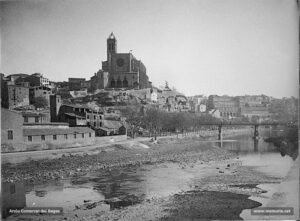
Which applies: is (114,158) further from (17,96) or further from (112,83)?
(17,96)

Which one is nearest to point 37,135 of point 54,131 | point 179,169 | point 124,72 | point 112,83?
point 54,131

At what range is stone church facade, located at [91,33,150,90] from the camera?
605 centimetres

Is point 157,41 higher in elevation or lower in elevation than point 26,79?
higher

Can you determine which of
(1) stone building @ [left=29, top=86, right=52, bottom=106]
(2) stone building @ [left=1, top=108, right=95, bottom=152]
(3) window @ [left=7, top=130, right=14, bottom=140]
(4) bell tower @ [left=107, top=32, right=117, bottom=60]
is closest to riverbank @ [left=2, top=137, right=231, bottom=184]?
(2) stone building @ [left=1, top=108, right=95, bottom=152]

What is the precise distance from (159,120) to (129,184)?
9.02 feet

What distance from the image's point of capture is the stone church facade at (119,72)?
605 centimetres

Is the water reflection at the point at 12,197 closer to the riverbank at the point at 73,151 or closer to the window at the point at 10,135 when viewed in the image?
the riverbank at the point at 73,151

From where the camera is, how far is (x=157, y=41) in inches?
220

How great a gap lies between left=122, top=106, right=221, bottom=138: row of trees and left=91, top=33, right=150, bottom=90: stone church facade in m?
0.68

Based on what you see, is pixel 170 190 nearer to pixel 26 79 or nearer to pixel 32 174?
pixel 32 174

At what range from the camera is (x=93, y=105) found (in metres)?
6.92

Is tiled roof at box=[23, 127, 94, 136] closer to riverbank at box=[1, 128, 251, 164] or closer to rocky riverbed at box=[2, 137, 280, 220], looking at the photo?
riverbank at box=[1, 128, 251, 164]

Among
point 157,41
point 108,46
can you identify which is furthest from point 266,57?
point 108,46

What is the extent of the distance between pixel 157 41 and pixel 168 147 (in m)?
4.40
